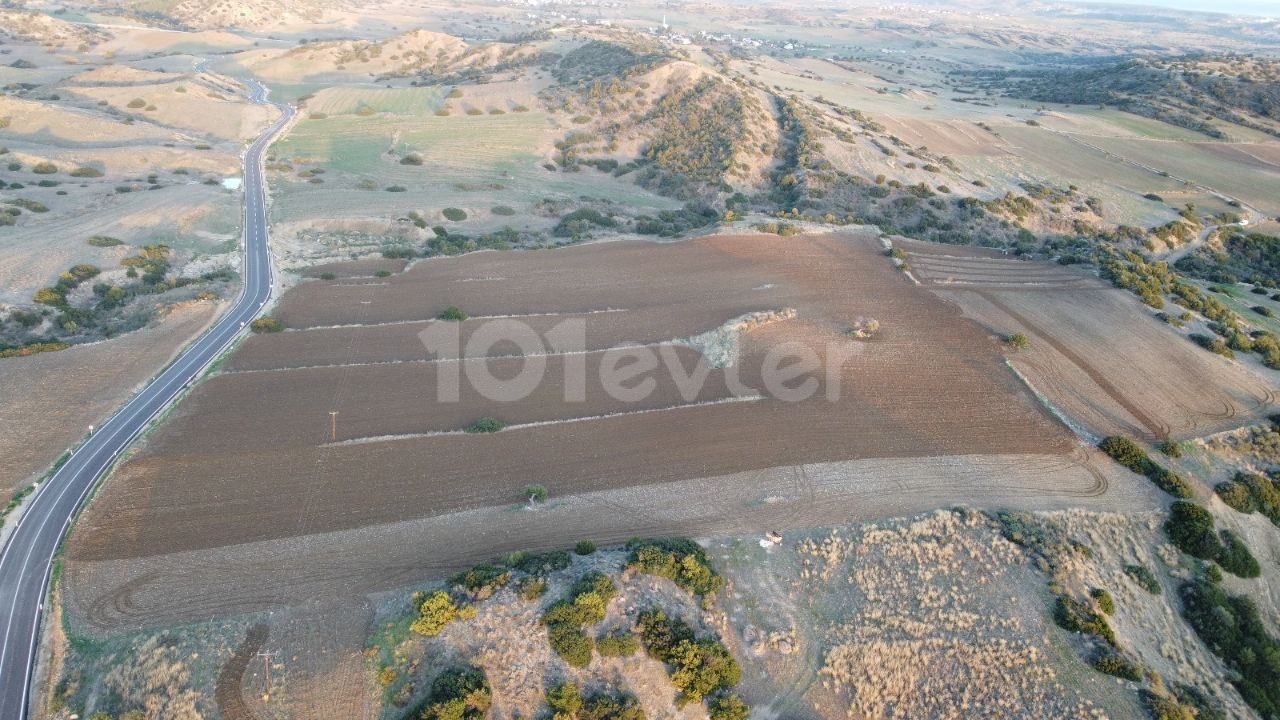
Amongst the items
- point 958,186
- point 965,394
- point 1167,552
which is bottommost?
point 1167,552

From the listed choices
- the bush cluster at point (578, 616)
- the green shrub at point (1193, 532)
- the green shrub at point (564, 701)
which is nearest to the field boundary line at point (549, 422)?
the bush cluster at point (578, 616)

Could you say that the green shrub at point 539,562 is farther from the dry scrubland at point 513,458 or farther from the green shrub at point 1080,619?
the green shrub at point 1080,619

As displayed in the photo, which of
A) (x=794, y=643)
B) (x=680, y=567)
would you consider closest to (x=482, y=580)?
(x=680, y=567)

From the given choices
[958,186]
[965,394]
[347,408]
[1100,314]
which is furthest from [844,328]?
[958,186]

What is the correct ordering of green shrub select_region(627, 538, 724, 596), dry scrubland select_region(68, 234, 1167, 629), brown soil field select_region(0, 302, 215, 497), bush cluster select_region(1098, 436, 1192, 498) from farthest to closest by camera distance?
bush cluster select_region(1098, 436, 1192, 498) → brown soil field select_region(0, 302, 215, 497) → dry scrubland select_region(68, 234, 1167, 629) → green shrub select_region(627, 538, 724, 596)

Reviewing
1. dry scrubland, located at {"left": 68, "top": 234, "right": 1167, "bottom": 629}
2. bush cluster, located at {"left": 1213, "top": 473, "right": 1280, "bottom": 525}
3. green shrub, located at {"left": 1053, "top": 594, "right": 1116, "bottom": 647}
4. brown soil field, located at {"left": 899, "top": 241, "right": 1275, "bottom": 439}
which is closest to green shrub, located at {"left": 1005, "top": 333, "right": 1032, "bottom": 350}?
brown soil field, located at {"left": 899, "top": 241, "right": 1275, "bottom": 439}

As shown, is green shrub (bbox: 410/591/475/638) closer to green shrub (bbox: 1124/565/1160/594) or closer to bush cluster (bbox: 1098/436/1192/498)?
green shrub (bbox: 1124/565/1160/594)

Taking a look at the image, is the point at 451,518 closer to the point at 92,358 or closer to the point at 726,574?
the point at 726,574
